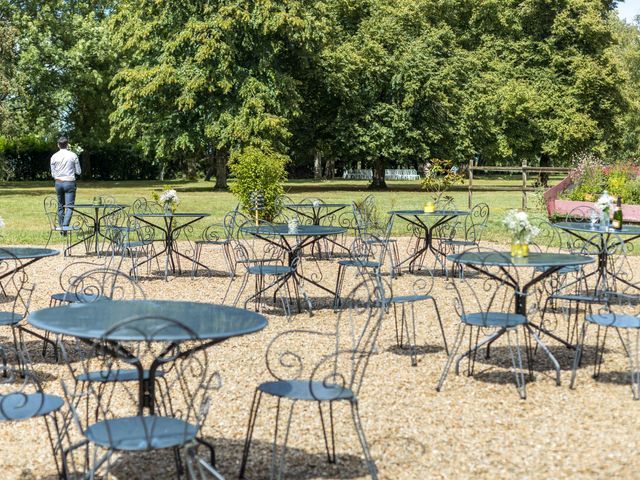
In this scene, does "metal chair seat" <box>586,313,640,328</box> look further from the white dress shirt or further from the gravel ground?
the white dress shirt

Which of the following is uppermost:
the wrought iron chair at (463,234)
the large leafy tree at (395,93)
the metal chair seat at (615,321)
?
the large leafy tree at (395,93)

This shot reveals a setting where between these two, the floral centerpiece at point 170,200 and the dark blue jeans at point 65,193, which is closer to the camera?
the floral centerpiece at point 170,200

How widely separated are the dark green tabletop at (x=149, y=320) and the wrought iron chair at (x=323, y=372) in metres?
0.33

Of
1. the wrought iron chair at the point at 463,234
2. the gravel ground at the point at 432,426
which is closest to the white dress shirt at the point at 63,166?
the wrought iron chair at the point at 463,234

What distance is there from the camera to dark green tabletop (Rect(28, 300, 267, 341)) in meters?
3.96

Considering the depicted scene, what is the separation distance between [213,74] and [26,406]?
2907 cm

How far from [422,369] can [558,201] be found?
49.8ft

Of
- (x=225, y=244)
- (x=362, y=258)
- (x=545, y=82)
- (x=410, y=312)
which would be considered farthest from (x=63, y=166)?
(x=545, y=82)

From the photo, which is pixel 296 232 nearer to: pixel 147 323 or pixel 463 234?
pixel 147 323

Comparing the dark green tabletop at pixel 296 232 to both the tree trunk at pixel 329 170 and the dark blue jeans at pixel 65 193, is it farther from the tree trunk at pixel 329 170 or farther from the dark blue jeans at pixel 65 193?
the tree trunk at pixel 329 170

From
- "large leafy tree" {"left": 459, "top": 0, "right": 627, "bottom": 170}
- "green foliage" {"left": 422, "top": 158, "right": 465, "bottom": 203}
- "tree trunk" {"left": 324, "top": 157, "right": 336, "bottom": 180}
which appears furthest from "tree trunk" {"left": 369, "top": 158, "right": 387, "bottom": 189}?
"green foliage" {"left": 422, "top": 158, "right": 465, "bottom": 203}

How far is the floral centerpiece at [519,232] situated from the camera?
23.4ft

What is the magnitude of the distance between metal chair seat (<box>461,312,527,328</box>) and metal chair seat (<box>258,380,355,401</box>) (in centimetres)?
203

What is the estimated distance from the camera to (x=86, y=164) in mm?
49188
